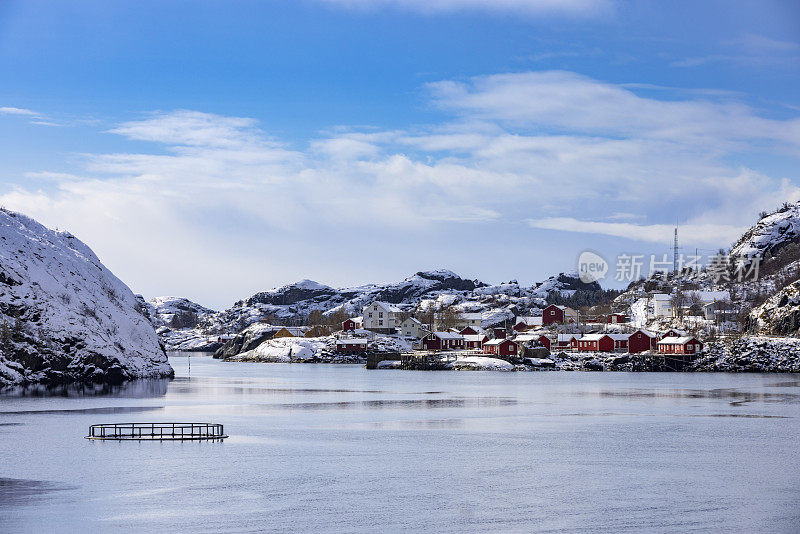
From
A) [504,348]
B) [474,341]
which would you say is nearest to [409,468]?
[504,348]

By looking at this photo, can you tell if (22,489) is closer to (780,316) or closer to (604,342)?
(780,316)

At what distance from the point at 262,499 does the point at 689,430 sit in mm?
33780

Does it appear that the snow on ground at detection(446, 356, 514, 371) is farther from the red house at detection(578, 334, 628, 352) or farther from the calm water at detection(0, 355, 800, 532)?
the calm water at detection(0, 355, 800, 532)

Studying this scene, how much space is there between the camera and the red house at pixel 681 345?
147125 millimetres

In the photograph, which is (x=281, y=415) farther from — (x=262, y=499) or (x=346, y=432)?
(x=262, y=499)

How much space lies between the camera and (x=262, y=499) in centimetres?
3284

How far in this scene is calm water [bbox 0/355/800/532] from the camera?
2981 cm

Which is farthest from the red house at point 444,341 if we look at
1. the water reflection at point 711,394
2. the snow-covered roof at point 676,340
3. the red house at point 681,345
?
the water reflection at point 711,394

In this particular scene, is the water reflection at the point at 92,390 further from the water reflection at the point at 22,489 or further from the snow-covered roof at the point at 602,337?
the snow-covered roof at the point at 602,337

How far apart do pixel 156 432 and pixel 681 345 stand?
116588 millimetres

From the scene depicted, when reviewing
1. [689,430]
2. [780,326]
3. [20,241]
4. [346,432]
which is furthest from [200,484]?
[780,326]

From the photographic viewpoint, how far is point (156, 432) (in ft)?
171

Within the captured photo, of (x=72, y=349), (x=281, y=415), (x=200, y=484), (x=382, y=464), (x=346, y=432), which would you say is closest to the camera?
(x=200, y=484)

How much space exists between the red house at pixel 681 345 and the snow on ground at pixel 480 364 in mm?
28687
